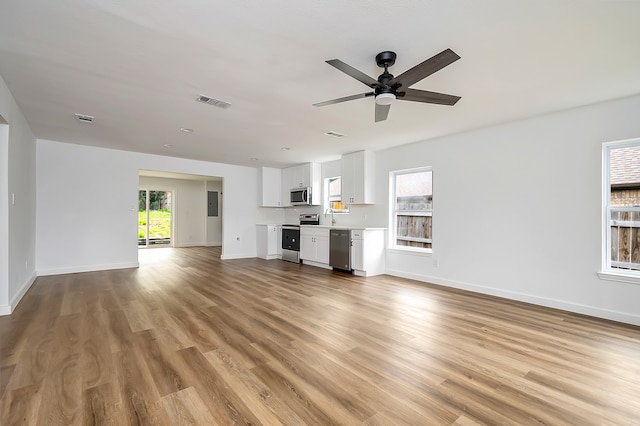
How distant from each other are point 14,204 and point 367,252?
5122 millimetres

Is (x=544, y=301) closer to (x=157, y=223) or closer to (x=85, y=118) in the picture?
(x=85, y=118)

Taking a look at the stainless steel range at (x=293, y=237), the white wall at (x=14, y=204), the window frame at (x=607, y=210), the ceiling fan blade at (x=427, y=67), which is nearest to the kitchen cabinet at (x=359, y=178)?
the stainless steel range at (x=293, y=237)

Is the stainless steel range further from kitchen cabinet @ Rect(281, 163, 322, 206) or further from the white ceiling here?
the white ceiling

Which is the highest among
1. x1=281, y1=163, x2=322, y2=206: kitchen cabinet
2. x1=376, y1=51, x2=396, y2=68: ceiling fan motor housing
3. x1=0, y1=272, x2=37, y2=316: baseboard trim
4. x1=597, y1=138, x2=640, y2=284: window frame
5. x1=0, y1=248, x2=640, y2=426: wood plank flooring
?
x1=376, y1=51, x2=396, y2=68: ceiling fan motor housing

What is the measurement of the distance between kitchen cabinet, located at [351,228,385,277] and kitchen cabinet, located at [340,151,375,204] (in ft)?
2.36

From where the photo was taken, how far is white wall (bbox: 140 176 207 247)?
34.1ft

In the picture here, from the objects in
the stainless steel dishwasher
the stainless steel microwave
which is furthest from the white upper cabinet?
the stainless steel dishwasher

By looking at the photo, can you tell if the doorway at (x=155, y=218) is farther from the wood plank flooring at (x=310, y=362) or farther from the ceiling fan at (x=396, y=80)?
the ceiling fan at (x=396, y=80)

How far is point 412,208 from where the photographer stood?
218 inches

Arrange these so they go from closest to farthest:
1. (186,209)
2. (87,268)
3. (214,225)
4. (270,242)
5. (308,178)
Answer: (87,268) → (308,178) → (270,242) → (186,209) → (214,225)

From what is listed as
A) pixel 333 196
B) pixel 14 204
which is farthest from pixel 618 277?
pixel 14 204

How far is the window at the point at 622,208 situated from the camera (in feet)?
10.9

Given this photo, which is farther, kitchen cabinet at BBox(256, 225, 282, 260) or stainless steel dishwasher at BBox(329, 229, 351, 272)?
kitchen cabinet at BBox(256, 225, 282, 260)

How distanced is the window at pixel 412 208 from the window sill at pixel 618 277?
2228 millimetres
